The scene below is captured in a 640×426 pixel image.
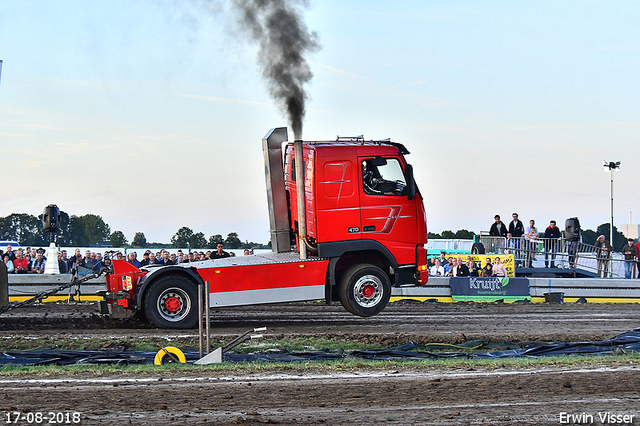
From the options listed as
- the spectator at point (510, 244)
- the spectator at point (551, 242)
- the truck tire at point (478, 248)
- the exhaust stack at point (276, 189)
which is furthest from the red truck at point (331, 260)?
the spectator at point (551, 242)

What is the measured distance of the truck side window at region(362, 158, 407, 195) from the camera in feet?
42.1

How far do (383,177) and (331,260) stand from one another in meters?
1.85

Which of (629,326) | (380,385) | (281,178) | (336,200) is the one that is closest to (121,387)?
(380,385)

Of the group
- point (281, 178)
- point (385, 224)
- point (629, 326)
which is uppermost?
point (281, 178)

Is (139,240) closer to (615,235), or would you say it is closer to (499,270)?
(499,270)

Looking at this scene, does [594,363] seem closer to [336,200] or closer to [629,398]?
[629,398]

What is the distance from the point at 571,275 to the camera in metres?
21.8

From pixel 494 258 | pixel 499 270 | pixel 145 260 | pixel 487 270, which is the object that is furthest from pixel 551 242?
pixel 145 260

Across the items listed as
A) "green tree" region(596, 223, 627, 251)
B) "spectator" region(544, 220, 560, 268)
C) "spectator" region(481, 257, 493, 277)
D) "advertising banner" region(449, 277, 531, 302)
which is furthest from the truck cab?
"green tree" region(596, 223, 627, 251)

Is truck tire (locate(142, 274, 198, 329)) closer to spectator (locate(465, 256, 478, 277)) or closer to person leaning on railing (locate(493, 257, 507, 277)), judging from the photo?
spectator (locate(465, 256, 478, 277))

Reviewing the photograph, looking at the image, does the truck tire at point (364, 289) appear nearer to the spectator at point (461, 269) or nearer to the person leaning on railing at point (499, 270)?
the spectator at point (461, 269)

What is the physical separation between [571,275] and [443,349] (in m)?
13.1

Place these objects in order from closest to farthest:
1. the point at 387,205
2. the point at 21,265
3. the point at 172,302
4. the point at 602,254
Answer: the point at 172,302 → the point at 387,205 → the point at 21,265 → the point at 602,254

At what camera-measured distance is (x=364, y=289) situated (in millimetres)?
13227
